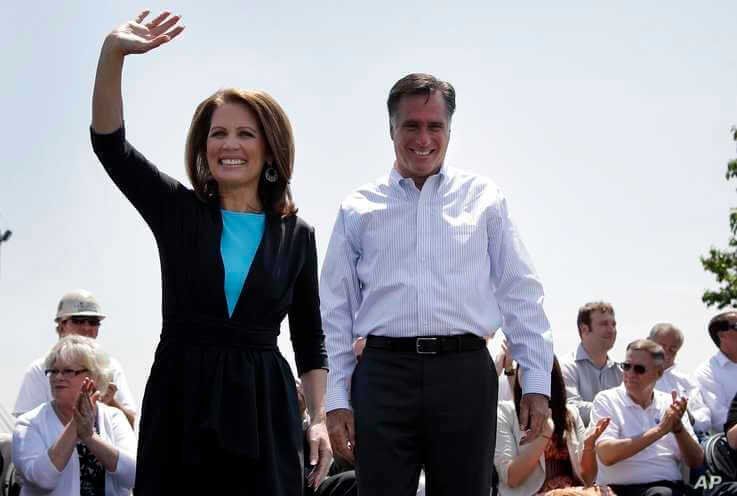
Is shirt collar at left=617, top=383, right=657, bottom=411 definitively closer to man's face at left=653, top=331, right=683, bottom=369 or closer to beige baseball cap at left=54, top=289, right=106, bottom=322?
man's face at left=653, top=331, right=683, bottom=369

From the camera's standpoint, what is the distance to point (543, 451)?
23.4 feet

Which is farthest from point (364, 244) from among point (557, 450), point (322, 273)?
point (557, 450)

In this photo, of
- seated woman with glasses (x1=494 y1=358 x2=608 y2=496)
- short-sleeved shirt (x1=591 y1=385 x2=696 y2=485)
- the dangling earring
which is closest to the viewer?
the dangling earring

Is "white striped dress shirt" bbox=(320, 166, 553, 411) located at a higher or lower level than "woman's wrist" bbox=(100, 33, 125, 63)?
lower

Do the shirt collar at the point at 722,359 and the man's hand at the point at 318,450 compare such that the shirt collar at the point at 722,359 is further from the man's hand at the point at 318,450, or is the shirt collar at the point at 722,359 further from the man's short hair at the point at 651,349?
the man's hand at the point at 318,450

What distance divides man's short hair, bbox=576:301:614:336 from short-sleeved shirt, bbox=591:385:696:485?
3.92 feet

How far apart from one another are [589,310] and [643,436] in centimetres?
173

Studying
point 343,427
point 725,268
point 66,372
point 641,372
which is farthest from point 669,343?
point 725,268

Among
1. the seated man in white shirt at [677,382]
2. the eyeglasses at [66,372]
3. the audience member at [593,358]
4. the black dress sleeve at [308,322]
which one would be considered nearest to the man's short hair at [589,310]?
the audience member at [593,358]

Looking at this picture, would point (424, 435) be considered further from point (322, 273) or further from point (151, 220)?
point (151, 220)

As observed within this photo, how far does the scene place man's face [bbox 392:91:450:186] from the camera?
470 cm

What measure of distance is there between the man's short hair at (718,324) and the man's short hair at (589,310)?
0.84m

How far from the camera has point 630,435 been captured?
7988 mm

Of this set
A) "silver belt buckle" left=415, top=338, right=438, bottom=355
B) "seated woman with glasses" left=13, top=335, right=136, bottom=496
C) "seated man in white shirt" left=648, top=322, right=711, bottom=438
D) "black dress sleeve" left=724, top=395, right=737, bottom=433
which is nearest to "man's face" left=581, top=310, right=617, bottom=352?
"seated man in white shirt" left=648, top=322, right=711, bottom=438
